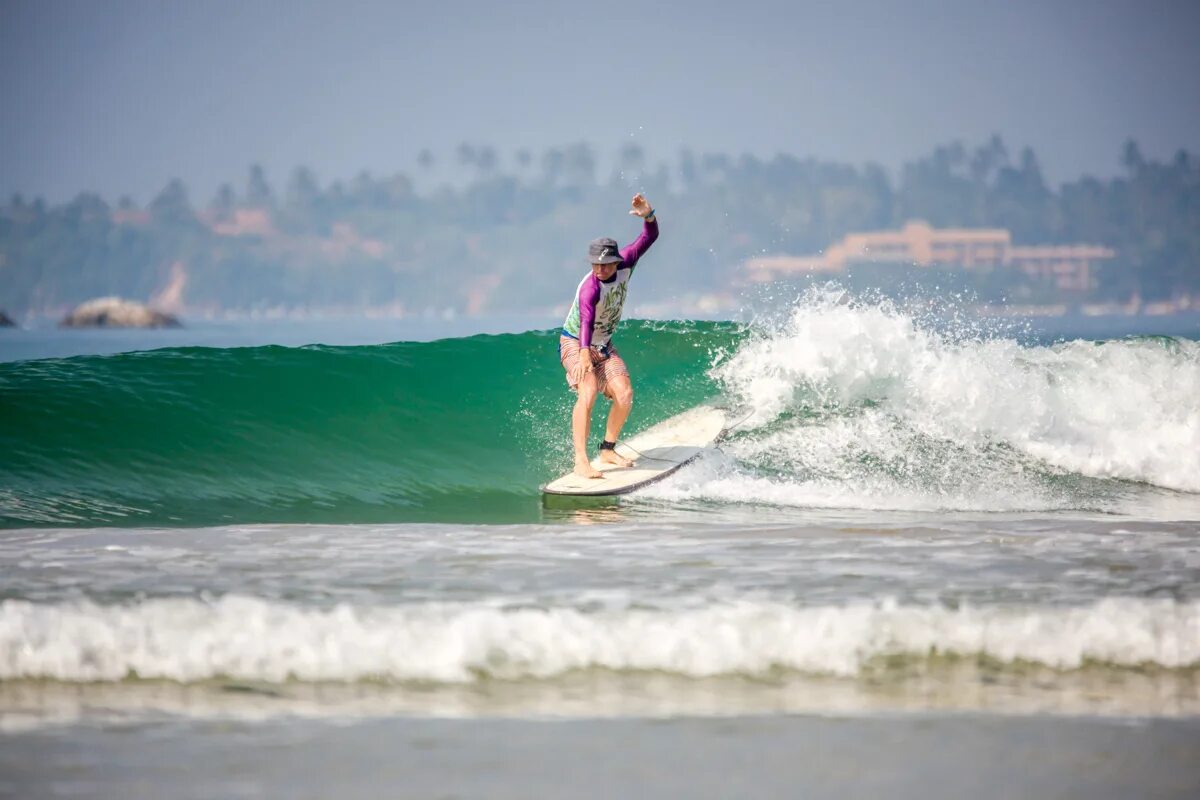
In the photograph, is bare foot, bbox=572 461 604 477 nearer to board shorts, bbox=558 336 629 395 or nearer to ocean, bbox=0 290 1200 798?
ocean, bbox=0 290 1200 798

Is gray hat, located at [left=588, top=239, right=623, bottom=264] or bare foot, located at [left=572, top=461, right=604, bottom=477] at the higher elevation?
gray hat, located at [left=588, top=239, right=623, bottom=264]

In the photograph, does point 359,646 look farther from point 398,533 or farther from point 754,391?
point 754,391

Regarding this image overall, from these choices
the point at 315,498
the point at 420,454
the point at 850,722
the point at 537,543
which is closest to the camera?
the point at 850,722

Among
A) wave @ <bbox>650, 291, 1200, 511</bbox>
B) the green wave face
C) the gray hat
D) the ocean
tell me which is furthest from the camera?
the green wave face

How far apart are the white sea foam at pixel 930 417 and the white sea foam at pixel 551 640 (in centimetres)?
356

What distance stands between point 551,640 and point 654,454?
4.64 m

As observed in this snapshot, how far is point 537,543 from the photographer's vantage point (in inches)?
230

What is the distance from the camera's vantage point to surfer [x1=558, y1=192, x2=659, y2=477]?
7801 mm

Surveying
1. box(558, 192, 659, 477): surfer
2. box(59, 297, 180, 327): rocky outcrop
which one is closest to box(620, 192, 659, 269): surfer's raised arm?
box(558, 192, 659, 477): surfer

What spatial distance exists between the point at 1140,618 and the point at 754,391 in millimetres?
6328

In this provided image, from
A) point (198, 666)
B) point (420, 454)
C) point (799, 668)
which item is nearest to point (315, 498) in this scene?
point (420, 454)

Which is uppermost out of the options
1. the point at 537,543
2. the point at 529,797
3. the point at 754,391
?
the point at 754,391

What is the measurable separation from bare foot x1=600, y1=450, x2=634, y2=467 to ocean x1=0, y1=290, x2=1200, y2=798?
545 millimetres

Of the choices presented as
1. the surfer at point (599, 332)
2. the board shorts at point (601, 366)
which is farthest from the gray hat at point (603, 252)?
the board shorts at point (601, 366)
